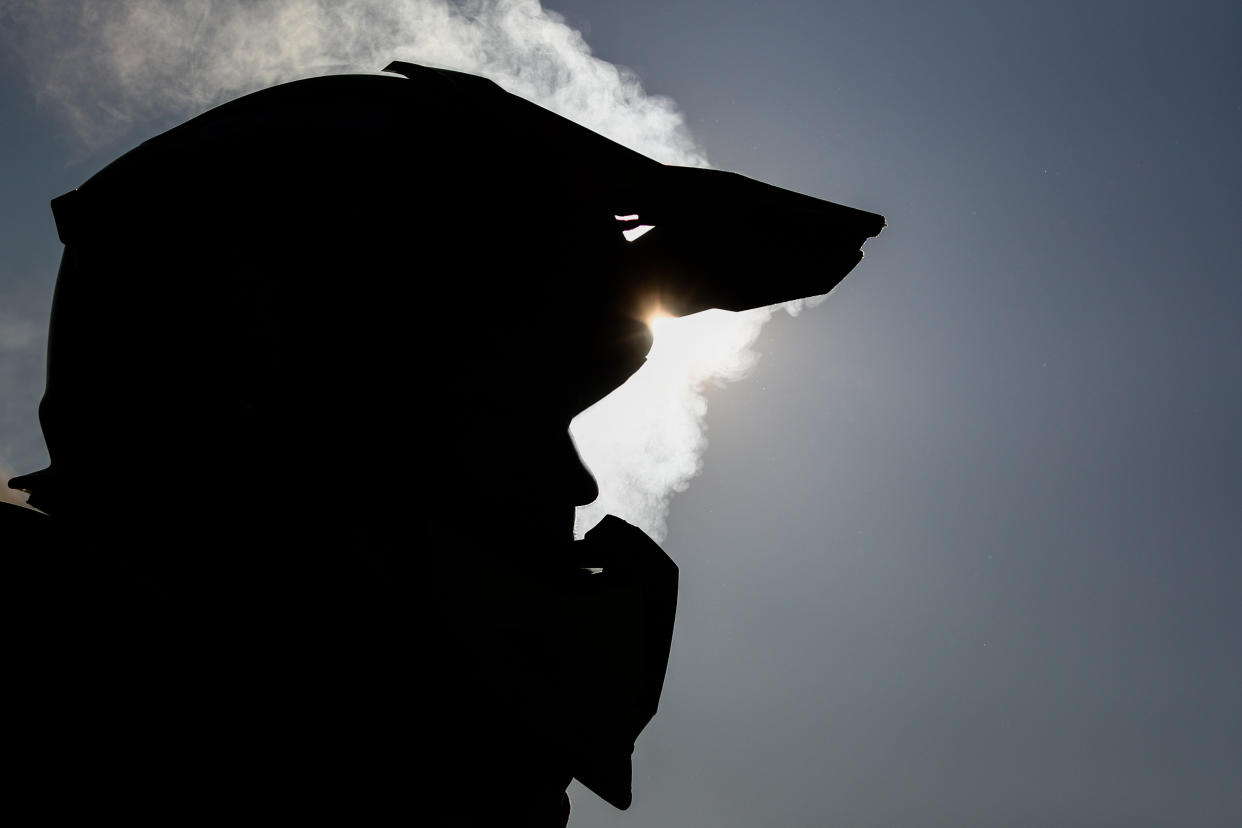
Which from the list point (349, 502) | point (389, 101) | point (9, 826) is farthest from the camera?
point (389, 101)

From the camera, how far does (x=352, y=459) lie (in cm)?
169

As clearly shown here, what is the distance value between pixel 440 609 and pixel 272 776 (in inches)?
15.4

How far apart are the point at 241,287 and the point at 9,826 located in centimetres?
101

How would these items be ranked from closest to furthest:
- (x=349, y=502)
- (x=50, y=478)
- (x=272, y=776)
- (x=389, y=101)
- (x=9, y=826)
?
(x=9, y=826) → (x=272, y=776) → (x=349, y=502) → (x=50, y=478) → (x=389, y=101)

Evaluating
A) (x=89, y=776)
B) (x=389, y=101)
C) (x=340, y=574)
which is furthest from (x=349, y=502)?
(x=389, y=101)

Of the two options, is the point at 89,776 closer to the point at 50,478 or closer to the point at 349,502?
the point at 349,502

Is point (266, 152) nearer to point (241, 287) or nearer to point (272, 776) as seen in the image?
point (241, 287)

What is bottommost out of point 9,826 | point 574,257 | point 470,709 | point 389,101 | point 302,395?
point 9,826

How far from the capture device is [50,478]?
1785 mm

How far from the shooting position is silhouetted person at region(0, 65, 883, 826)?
134 centimetres

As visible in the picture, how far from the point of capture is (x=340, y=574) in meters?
1.55

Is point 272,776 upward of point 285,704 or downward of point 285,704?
downward

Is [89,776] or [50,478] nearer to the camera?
[89,776]

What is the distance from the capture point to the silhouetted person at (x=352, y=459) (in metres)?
1.34
